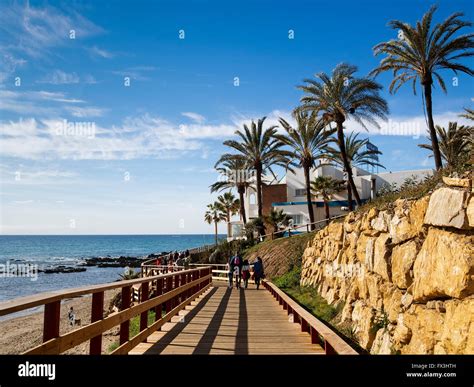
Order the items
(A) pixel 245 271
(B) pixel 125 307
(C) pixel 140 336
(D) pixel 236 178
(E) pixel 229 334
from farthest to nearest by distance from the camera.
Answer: (D) pixel 236 178 → (A) pixel 245 271 → (E) pixel 229 334 → (C) pixel 140 336 → (B) pixel 125 307

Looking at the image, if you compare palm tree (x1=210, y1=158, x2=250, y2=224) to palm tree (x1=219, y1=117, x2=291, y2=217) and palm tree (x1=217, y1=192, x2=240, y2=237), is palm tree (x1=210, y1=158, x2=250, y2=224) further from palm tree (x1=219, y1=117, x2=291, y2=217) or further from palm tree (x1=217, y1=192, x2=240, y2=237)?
palm tree (x1=217, y1=192, x2=240, y2=237)

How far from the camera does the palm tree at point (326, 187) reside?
48.3 metres

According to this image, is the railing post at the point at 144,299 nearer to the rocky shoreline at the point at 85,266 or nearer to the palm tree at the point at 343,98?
the palm tree at the point at 343,98

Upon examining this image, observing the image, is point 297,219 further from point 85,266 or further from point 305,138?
point 85,266

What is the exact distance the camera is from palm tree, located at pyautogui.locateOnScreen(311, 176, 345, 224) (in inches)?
1900

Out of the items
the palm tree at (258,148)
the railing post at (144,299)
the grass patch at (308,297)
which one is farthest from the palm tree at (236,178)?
the railing post at (144,299)

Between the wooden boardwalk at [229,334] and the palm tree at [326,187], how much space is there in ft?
118

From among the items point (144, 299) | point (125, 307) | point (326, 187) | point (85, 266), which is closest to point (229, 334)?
point (144, 299)

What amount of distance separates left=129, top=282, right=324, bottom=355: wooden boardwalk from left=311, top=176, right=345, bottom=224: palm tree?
35847 mm

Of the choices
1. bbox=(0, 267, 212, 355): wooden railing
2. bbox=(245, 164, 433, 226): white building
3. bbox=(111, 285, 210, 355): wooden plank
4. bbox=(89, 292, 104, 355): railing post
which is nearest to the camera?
bbox=(0, 267, 212, 355): wooden railing

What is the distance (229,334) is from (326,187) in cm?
4083

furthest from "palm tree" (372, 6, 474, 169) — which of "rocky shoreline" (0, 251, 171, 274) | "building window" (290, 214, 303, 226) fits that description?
"rocky shoreline" (0, 251, 171, 274)

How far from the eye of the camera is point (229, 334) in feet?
29.3
